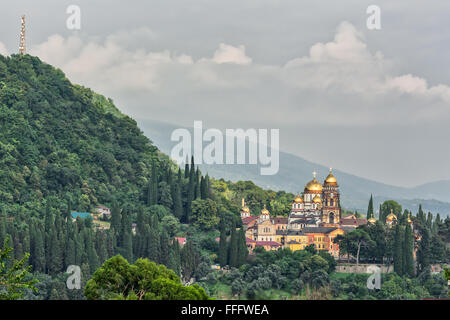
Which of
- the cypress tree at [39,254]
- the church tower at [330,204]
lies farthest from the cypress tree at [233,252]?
the cypress tree at [39,254]

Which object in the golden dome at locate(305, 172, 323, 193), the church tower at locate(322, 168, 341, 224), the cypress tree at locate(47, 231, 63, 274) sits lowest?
the cypress tree at locate(47, 231, 63, 274)

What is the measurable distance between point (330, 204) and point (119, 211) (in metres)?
19.6

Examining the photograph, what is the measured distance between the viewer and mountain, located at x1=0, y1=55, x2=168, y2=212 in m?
97.0

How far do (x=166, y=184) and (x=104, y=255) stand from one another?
21264 millimetres

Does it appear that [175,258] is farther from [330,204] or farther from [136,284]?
[136,284]

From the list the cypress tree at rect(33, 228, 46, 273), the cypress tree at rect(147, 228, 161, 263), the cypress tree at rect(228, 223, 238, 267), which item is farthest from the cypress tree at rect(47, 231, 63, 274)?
the cypress tree at rect(228, 223, 238, 267)

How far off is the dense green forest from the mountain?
5.7 inches

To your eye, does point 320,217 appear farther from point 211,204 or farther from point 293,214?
point 211,204

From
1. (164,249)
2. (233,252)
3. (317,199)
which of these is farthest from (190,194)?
(164,249)

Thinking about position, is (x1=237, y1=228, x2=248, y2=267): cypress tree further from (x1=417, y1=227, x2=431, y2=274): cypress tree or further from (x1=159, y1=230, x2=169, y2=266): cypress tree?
(x1=417, y1=227, x2=431, y2=274): cypress tree

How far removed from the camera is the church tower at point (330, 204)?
304 feet

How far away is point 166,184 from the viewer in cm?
9938
